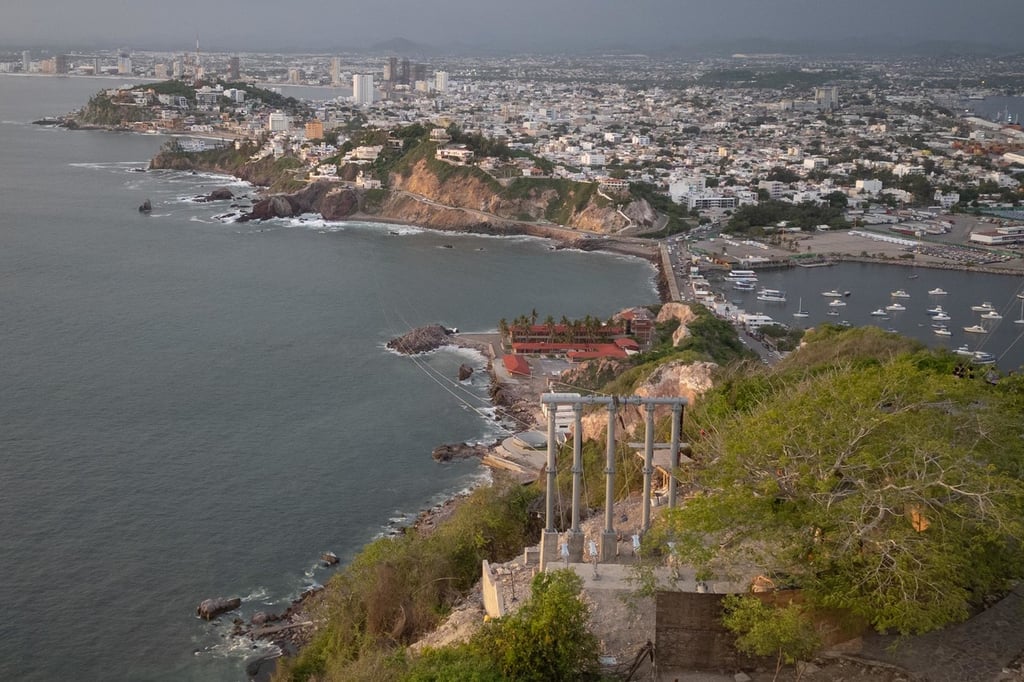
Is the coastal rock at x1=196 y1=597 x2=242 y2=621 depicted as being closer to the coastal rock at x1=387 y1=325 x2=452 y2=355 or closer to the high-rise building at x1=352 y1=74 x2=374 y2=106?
the coastal rock at x1=387 y1=325 x2=452 y2=355

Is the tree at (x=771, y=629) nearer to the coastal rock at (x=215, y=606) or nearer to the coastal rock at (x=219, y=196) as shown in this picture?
the coastal rock at (x=215, y=606)

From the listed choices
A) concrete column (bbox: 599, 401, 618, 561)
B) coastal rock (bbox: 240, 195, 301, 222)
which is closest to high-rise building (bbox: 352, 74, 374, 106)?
coastal rock (bbox: 240, 195, 301, 222)

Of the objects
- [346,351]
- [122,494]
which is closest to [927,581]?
[122,494]

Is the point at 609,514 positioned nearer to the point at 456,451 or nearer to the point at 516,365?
the point at 456,451

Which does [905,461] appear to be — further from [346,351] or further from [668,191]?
[668,191]

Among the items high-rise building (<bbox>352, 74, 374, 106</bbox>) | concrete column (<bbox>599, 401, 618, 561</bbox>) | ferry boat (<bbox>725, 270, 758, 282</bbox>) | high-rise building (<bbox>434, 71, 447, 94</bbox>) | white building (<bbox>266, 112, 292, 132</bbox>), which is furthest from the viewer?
high-rise building (<bbox>434, 71, 447, 94</bbox>)

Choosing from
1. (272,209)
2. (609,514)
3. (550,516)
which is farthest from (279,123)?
(609,514)

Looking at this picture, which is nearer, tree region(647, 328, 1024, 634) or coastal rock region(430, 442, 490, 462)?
tree region(647, 328, 1024, 634)

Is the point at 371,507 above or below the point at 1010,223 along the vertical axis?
below
